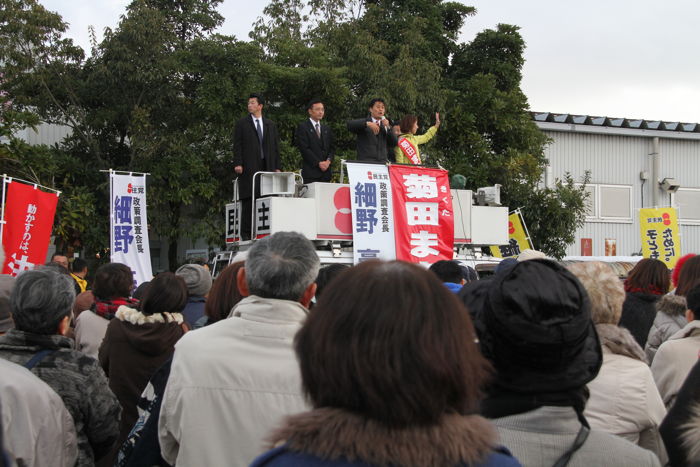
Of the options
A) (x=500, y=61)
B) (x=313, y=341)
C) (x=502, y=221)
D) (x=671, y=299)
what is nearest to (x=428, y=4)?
(x=500, y=61)

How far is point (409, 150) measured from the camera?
991 cm

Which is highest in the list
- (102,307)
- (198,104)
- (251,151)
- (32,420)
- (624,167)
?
(198,104)

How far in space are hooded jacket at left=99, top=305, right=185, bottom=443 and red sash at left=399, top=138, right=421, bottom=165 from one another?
611cm

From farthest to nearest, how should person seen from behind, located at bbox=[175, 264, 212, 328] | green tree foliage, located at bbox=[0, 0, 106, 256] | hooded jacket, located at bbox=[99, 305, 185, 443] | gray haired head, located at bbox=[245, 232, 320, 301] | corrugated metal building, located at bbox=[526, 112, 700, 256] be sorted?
corrugated metal building, located at bbox=[526, 112, 700, 256]
green tree foliage, located at bbox=[0, 0, 106, 256]
person seen from behind, located at bbox=[175, 264, 212, 328]
hooded jacket, located at bbox=[99, 305, 185, 443]
gray haired head, located at bbox=[245, 232, 320, 301]

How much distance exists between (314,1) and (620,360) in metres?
18.0

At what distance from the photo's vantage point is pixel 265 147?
9.41m

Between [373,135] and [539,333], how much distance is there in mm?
7658

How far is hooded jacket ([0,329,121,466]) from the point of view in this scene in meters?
3.17

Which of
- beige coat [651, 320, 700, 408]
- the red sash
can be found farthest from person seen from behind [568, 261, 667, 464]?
the red sash

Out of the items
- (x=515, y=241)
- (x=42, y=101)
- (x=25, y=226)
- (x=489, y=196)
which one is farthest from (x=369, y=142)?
(x=42, y=101)

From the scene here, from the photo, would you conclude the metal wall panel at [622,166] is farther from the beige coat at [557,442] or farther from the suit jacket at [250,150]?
the beige coat at [557,442]

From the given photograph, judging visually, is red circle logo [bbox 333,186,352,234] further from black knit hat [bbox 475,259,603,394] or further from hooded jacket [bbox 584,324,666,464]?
black knit hat [bbox 475,259,603,394]

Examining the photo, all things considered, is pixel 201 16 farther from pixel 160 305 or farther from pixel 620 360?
pixel 620 360

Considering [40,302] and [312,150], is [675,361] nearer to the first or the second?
[40,302]
